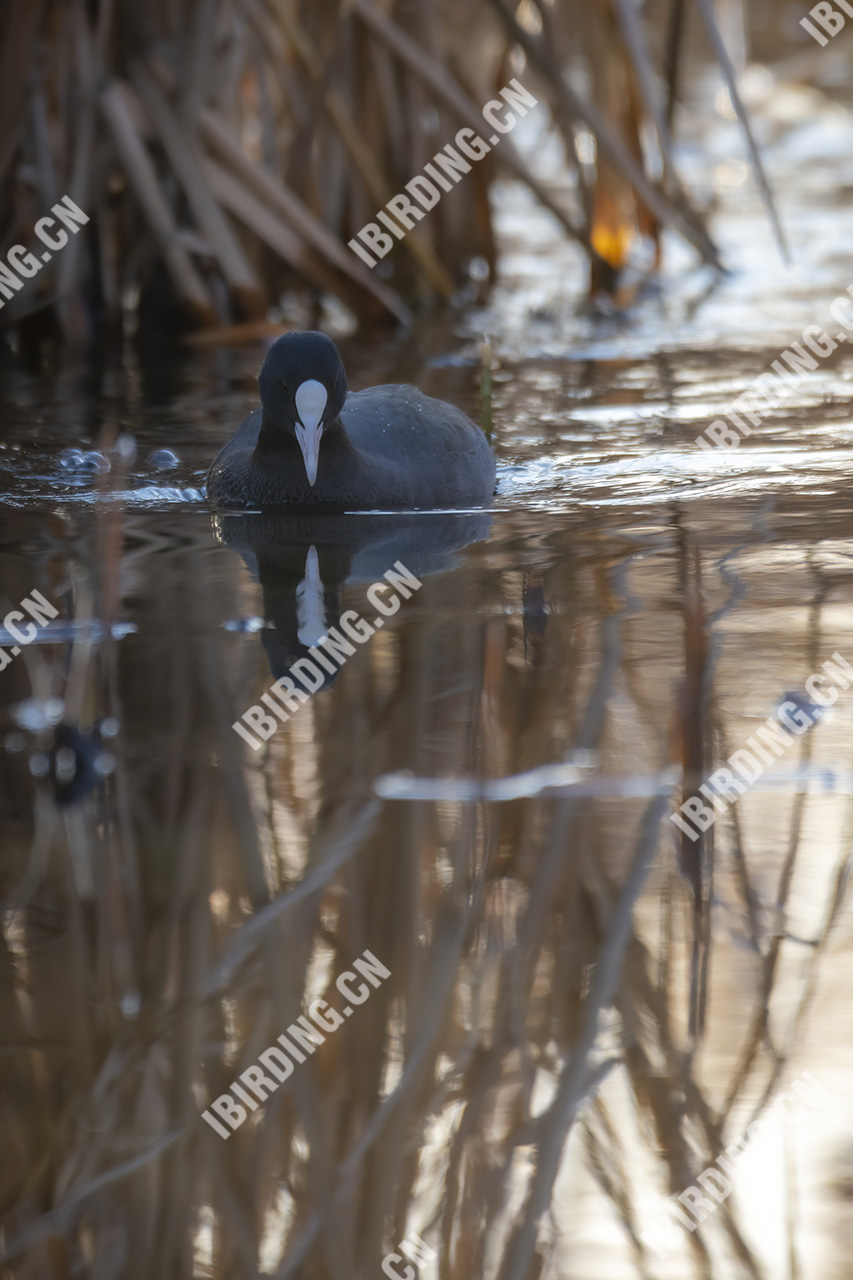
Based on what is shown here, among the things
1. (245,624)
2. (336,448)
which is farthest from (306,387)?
(245,624)

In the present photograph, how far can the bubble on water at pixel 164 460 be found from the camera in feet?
16.6

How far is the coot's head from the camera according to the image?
13.4 ft

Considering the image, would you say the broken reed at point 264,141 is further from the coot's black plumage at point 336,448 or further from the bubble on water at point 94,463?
the coot's black plumage at point 336,448

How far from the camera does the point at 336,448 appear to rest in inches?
170

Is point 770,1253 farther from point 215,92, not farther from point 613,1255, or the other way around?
point 215,92

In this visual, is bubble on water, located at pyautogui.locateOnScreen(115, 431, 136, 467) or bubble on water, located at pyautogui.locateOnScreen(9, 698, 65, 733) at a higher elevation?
bubble on water, located at pyautogui.locateOnScreen(115, 431, 136, 467)

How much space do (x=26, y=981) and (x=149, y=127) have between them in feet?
16.1

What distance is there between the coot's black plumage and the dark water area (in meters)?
0.09

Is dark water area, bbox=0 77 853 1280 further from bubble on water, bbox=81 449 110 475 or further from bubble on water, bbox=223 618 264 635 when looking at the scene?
bubble on water, bbox=81 449 110 475

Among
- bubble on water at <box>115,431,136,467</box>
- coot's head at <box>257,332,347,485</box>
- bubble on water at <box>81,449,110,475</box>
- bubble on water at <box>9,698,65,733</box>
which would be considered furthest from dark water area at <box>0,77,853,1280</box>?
bubble on water at <box>115,431,136,467</box>

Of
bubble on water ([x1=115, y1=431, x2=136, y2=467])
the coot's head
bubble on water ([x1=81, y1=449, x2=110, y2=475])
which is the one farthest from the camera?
bubble on water ([x1=115, y1=431, x2=136, y2=467])

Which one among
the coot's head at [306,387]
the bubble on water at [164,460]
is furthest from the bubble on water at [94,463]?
the coot's head at [306,387]

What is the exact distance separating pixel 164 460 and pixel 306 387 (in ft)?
3.77

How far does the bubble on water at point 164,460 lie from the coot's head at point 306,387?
0.80 m
